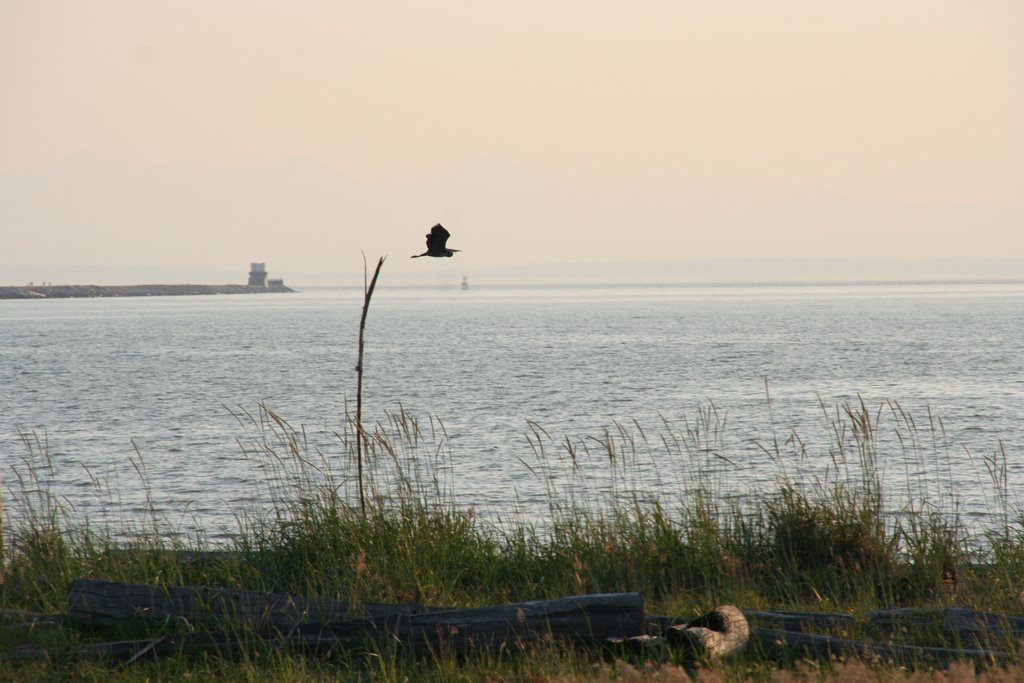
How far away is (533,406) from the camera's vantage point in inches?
1394

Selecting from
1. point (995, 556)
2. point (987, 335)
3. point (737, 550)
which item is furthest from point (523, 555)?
point (987, 335)

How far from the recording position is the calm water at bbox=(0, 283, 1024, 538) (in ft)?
58.0

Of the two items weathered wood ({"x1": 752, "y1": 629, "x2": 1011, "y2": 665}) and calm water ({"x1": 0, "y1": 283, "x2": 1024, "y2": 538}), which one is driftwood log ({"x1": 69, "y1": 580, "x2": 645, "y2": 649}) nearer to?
weathered wood ({"x1": 752, "y1": 629, "x2": 1011, "y2": 665})

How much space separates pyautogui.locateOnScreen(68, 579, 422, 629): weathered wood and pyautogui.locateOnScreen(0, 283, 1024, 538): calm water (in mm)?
1916

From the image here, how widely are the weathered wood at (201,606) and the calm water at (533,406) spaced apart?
1916 mm

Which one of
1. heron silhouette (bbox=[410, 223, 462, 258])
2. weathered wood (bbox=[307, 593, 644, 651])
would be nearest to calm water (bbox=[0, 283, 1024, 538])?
heron silhouette (bbox=[410, 223, 462, 258])

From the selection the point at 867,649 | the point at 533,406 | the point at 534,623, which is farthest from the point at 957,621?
the point at 533,406

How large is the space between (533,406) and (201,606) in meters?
28.7

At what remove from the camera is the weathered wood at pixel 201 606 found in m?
6.65

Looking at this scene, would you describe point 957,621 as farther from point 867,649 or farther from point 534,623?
point 534,623

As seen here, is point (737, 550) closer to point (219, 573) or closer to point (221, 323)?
point (219, 573)

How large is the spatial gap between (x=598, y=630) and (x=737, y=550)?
8.85ft

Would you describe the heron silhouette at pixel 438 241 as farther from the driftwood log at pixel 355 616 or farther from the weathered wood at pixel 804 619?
the weathered wood at pixel 804 619

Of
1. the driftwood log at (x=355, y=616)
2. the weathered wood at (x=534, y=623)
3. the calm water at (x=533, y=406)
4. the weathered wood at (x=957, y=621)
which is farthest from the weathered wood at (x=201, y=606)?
the weathered wood at (x=957, y=621)
